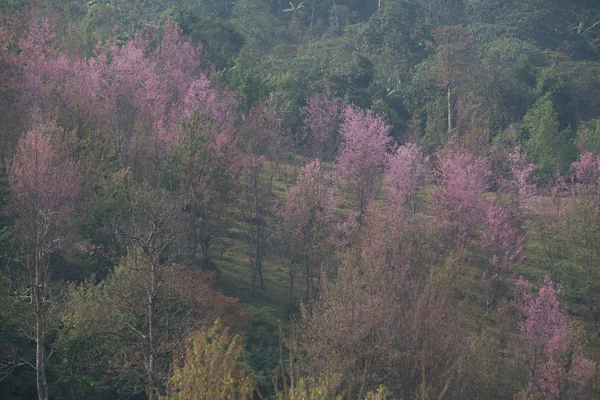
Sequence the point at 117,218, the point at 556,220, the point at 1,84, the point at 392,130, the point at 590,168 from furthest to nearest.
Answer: the point at 392,130
the point at 590,168
the point at 556,220
the point at 1,84
the point at 117,218

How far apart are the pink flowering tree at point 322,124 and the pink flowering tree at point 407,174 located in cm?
718

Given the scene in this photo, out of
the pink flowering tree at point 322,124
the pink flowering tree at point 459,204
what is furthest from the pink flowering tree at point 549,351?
the pink flowering tree at point 322,124

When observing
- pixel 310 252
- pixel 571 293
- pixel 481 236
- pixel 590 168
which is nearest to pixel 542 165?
pixel 590 168

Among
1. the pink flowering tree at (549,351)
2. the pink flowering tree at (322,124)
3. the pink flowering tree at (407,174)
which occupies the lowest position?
the pink flowering tree at (549,351)

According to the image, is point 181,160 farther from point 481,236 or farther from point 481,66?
point 481,66

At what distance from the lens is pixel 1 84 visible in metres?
32.7

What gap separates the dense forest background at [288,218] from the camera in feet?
67.1

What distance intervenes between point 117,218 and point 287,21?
65724mm

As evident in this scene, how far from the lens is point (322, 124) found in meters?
50.6

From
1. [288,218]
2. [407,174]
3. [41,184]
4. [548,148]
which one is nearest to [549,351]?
[288,218]

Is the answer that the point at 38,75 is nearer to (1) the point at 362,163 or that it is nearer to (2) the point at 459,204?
(1) the point at 362,163

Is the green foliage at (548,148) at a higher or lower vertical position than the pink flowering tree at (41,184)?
higher

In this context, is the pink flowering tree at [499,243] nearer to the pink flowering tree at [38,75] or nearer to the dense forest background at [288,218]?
the dense forest background at [288,218]

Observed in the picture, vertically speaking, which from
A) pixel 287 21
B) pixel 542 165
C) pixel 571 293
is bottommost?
pixel 571 293
